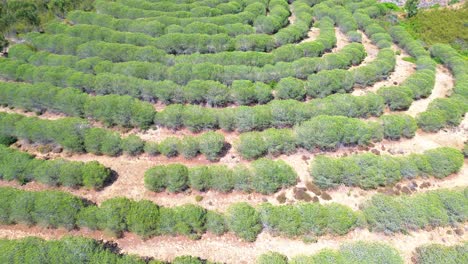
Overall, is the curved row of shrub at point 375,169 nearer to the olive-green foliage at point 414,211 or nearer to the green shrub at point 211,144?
the olive-green foliage at point 414,211

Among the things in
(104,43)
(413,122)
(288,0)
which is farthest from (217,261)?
(288,0)

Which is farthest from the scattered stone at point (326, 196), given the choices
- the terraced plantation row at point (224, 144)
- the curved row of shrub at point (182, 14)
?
the curved row of shrub at point (182, 14)

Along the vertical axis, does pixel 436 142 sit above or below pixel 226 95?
below

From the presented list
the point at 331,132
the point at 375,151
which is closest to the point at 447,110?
the point at 375,151

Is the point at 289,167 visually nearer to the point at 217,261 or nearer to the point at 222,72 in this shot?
the point at 217,261

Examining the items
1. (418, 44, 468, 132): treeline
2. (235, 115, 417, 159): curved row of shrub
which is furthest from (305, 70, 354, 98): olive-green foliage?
(418, 44, 468, 132): treeline

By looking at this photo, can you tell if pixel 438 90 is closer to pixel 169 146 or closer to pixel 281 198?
pixel 281 198
